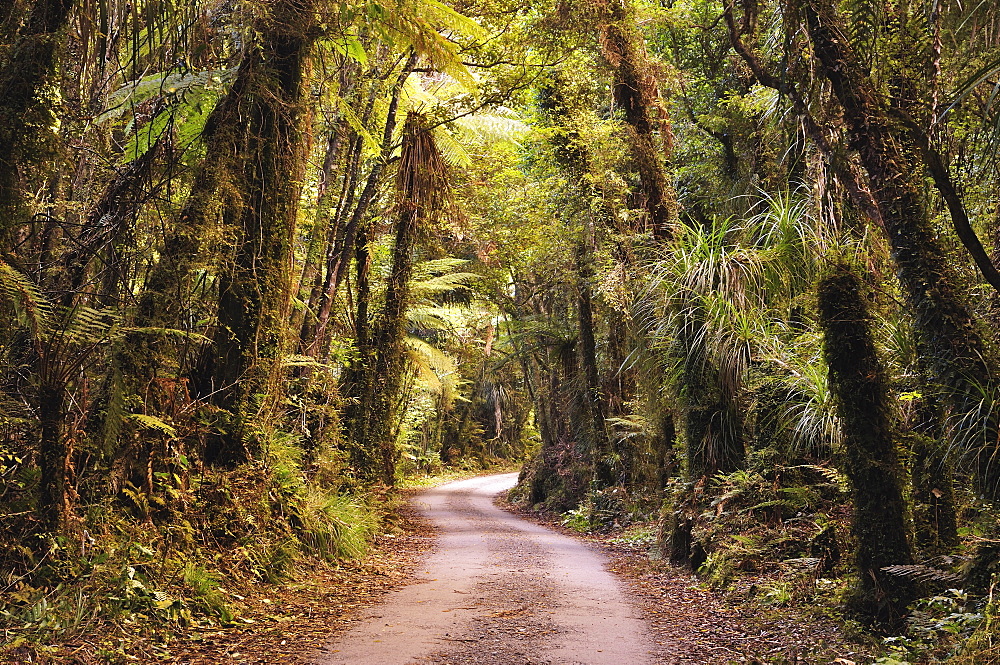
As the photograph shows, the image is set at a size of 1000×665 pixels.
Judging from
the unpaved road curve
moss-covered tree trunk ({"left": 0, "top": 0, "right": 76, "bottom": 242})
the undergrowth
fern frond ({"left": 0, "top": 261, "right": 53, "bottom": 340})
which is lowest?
the unpaved road curve

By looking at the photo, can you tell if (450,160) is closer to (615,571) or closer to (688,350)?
(688,350)

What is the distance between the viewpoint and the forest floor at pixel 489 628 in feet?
15.9

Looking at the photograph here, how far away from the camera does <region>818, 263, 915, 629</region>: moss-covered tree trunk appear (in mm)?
5246

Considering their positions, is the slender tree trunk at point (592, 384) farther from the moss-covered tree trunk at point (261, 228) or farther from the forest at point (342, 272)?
the moss-covered tree trunk at point (261, 228)

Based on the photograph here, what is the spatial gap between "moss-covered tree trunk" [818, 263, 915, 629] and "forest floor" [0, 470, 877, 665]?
457 millimetres

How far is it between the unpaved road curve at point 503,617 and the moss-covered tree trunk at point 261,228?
93.9 inches

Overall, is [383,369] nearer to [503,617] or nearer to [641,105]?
[641,105]

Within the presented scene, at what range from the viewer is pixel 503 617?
6109mm

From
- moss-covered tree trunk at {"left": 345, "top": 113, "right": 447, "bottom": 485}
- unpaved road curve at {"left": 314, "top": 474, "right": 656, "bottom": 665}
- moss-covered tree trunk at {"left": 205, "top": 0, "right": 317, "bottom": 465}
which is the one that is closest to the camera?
unpaved road curve at {"left": 314, "top": 474, "right": 656, "bottom": 665}

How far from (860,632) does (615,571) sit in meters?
4.28

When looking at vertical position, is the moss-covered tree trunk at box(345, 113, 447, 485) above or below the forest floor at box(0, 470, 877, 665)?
above

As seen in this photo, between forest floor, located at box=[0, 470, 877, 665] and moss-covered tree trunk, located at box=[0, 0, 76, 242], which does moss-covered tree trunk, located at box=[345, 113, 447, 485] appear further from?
moss-covered tree trunk, located at box=[0, 0, 76, 242]

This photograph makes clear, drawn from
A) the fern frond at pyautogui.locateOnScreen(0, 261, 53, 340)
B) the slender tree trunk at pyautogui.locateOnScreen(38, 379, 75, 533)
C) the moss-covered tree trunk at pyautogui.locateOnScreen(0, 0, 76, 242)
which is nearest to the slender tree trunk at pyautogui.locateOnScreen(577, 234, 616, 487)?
the slender tree trunk at pyautogui.locateOnScreen(38, 379, 75, 533)

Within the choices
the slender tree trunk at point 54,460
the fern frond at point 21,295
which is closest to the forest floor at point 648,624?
the slender tree trunk at point 54,460
